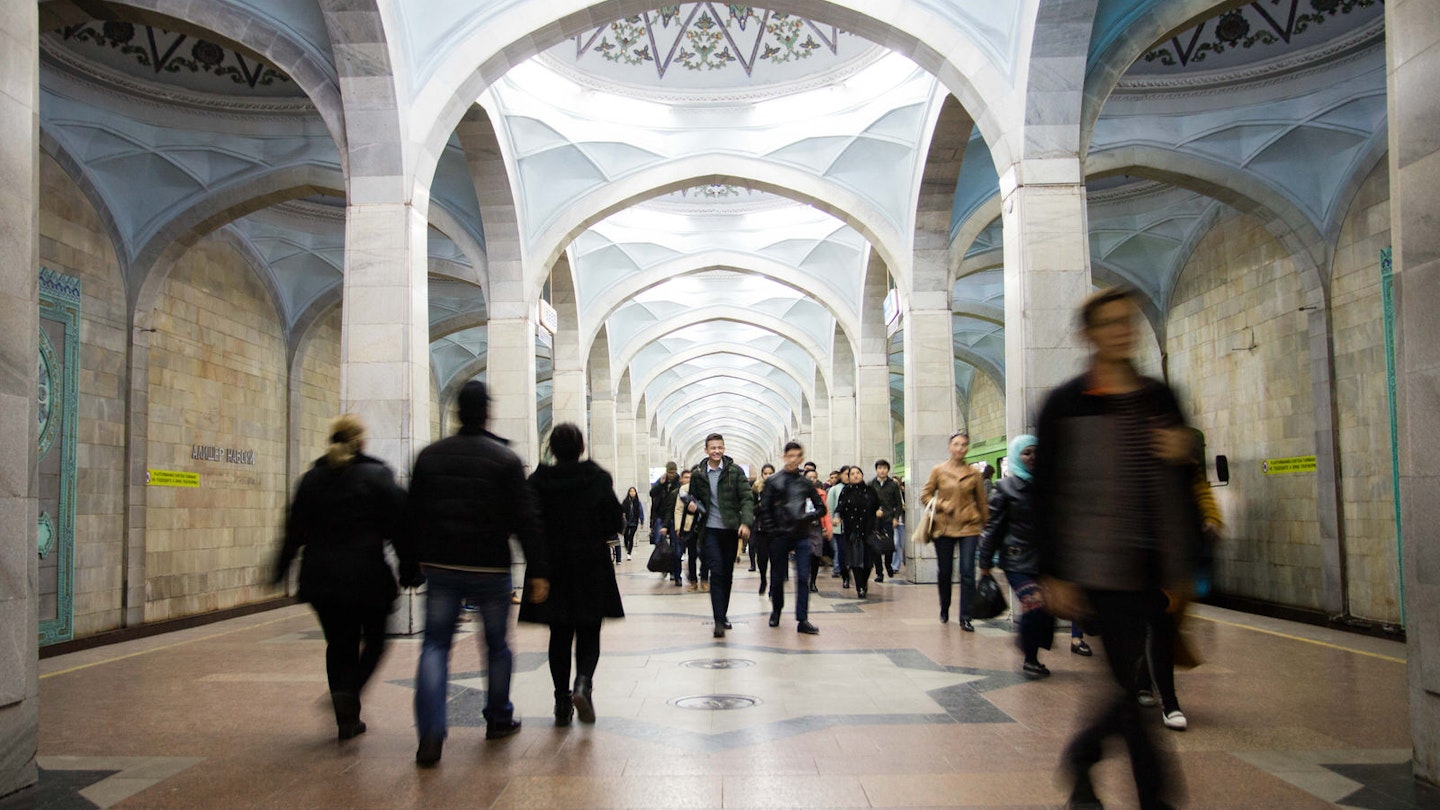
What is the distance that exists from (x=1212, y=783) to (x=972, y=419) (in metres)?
30.2

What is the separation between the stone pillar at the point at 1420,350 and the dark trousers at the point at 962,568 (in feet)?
12.6

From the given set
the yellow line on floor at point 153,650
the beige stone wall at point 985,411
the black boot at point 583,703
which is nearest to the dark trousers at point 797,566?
the black boot at point 583,703

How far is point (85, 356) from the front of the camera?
11742 mm

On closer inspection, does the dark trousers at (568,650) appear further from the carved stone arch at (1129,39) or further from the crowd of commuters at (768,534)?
the carved stone arch at (1129,39)

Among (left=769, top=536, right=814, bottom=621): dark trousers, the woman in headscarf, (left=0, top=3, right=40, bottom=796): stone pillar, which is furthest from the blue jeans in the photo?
(left=769, top=536, right=814, bottom=621): dark trousers

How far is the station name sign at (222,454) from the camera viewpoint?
14312 millimetres

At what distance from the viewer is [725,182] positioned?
18.3 meters

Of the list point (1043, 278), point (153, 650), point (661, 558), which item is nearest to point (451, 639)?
point (153, 650)

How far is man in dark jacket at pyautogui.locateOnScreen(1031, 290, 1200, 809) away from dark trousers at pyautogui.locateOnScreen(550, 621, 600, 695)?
8.73ft

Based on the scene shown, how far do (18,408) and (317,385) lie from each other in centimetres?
1550

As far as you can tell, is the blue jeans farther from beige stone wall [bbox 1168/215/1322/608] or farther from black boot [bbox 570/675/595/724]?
beige stone wall [bbox 1168/215/1322/608]

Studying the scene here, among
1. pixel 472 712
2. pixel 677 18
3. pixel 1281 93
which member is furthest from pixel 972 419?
pixel 472 712

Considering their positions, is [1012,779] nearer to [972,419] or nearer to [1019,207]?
[1019,207]

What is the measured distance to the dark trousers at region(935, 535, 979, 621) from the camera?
782 centimetres
